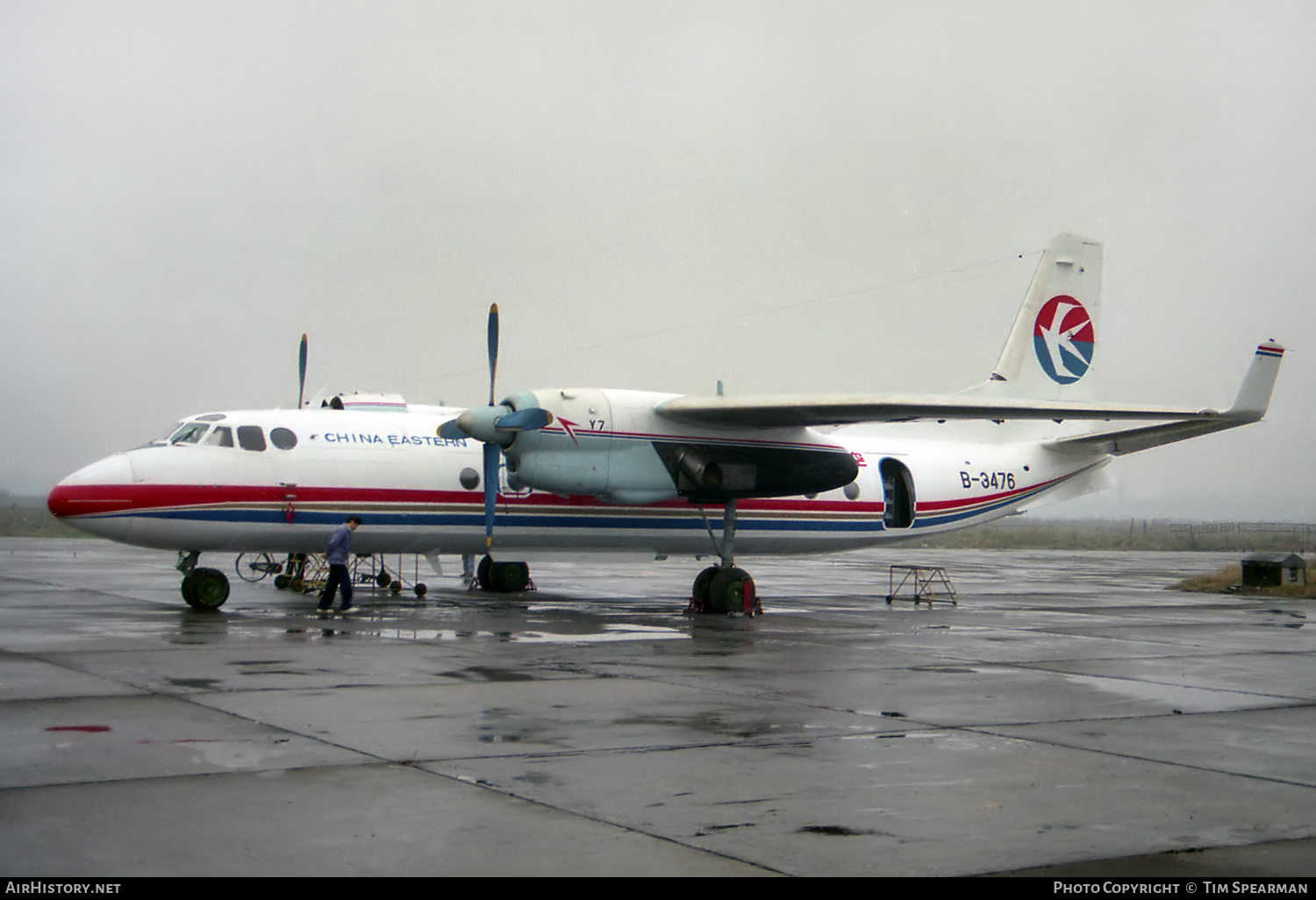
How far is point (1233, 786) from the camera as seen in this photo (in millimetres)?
7848

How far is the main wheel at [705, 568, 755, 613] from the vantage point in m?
21.2

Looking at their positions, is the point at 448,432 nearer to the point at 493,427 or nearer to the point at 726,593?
the point at 493,427

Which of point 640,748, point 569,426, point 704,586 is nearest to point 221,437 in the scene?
point 569,426

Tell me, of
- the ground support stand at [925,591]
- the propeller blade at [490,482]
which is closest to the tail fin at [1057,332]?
the ground support stand at [925,591]

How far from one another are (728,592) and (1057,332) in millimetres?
11963

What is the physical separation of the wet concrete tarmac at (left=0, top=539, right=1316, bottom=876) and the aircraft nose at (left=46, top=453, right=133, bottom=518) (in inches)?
63.9

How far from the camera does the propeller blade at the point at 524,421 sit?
19828mm

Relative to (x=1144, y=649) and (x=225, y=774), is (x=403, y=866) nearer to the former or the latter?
(x=225, y=774)

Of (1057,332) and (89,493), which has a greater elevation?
(1057,332)

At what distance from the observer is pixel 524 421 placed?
1986cm

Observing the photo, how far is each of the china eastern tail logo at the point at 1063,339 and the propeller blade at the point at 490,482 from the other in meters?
13.9

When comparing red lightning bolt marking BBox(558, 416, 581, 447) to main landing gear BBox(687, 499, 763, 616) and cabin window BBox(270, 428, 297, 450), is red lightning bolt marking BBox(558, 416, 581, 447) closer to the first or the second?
main landing gear BBox(687, 499, 763, 616)

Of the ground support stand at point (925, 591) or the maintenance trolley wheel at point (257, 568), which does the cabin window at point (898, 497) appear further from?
the maintenance trolley wheel at point (257, 568)

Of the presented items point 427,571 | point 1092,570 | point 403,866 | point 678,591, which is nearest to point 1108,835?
point 403,866
